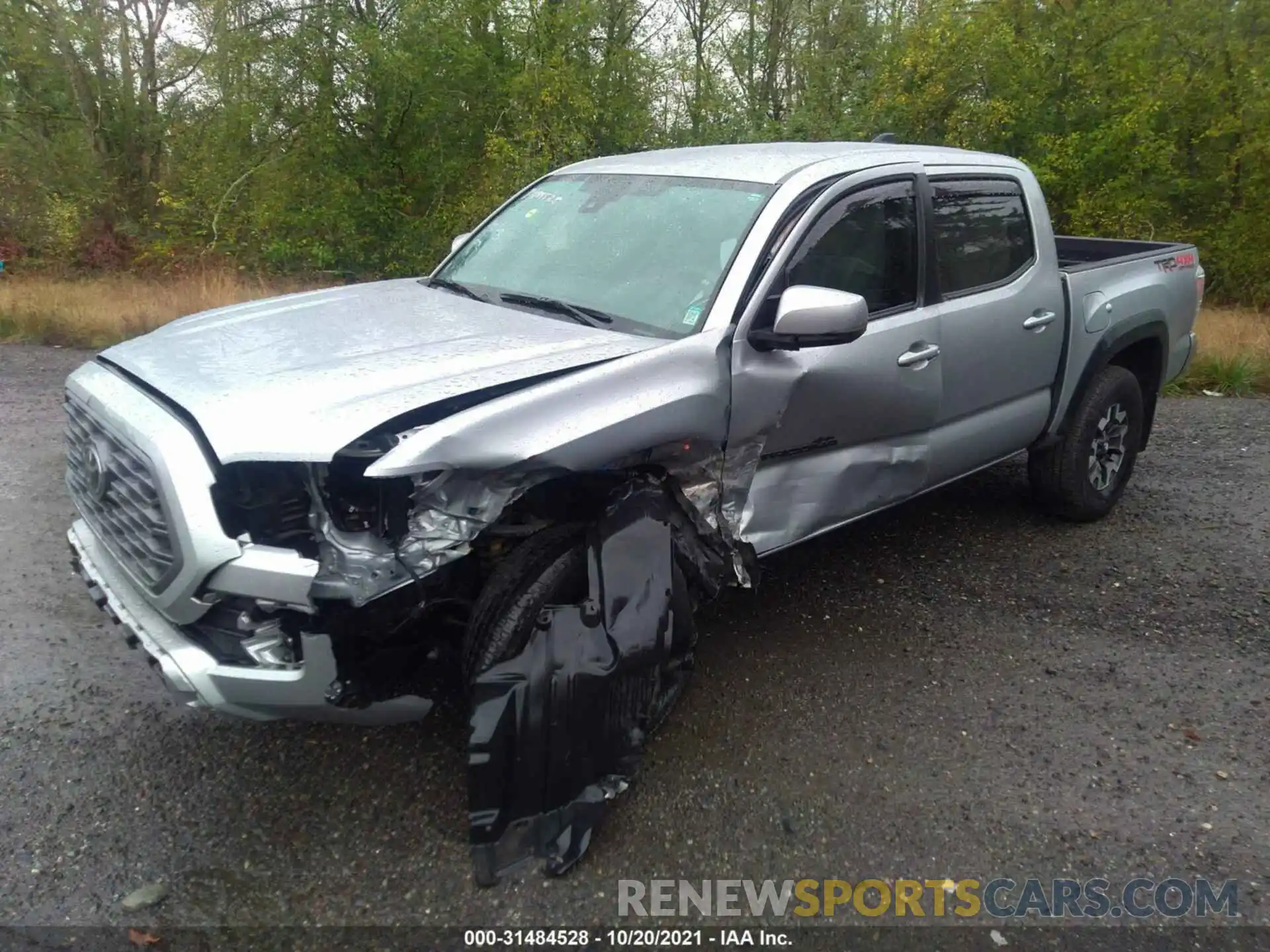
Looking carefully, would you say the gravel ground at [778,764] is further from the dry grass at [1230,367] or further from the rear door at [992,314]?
the dry grass at [1230,367]

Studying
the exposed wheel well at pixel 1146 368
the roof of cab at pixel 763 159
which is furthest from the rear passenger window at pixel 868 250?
the exposed wheel well at pixel 1146 368

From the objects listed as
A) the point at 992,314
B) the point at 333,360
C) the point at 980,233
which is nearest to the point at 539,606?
the point at 333,360

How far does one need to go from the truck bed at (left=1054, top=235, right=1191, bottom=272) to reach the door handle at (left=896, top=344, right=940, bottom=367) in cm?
147

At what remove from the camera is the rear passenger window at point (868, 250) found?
11.8 feet

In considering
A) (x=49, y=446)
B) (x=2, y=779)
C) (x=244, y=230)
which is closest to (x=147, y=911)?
(x=2, y=779)

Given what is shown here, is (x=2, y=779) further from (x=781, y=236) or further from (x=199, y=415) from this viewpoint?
(x=781, y=236)

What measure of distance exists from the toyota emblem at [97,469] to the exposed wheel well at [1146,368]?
15.6 ft

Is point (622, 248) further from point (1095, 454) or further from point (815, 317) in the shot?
point (1095, 454)

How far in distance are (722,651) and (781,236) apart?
155cm

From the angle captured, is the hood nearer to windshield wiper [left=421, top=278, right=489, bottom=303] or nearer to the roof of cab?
windshield wiper [left=421, top=278, right=489, bottom=303]

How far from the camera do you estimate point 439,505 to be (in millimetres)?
2619

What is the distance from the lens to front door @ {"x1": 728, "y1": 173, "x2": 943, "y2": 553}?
3.33m

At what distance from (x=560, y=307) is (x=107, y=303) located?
940 centimetres

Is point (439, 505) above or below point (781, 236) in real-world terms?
below
